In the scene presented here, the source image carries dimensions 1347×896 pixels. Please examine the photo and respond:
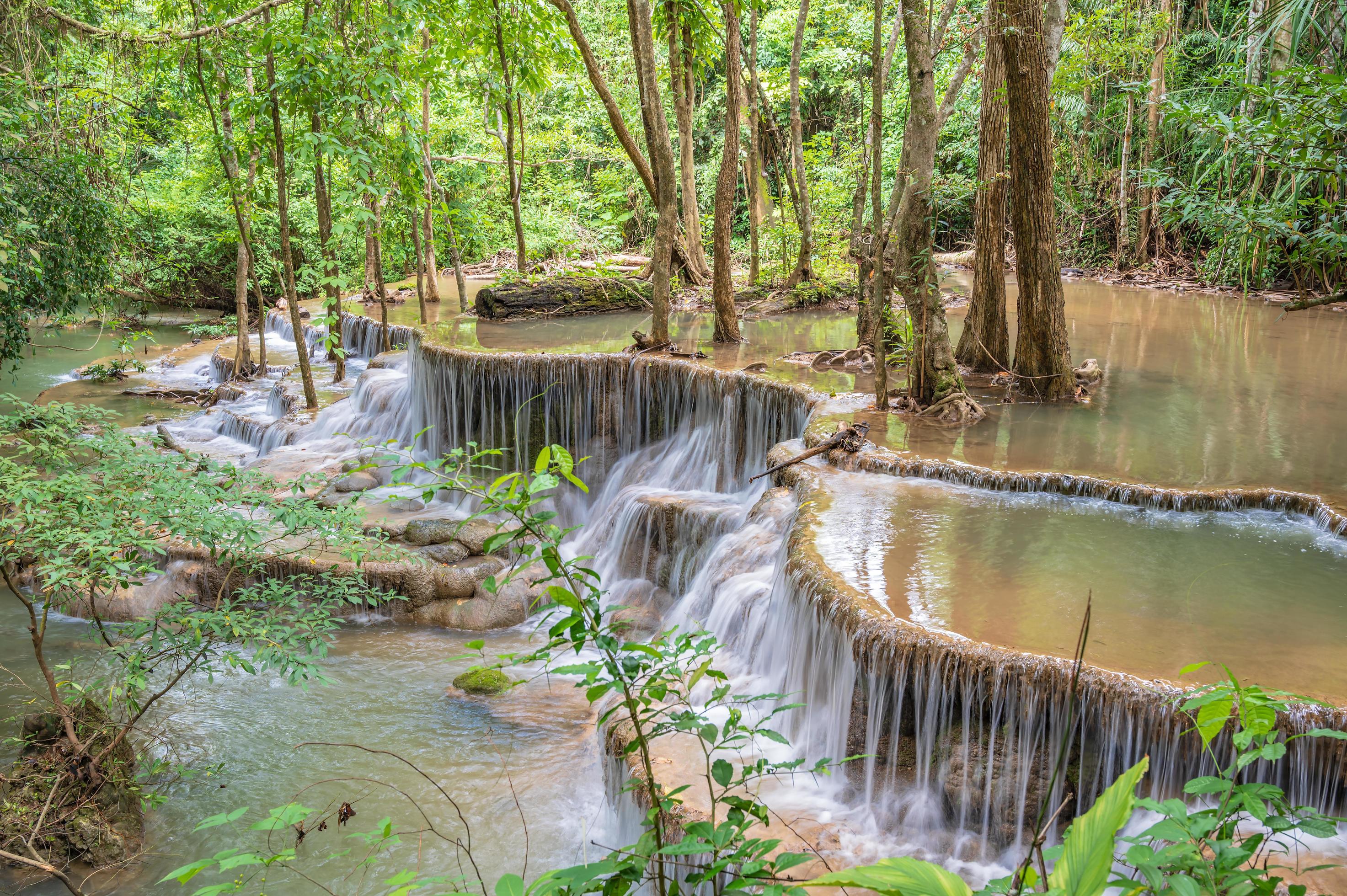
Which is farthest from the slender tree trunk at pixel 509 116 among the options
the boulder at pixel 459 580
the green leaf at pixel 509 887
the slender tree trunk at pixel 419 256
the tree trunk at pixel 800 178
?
the green leaf at pixel 509 887

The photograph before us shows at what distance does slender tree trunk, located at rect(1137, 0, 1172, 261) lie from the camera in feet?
58.1

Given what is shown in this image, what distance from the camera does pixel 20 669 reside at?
695 cm

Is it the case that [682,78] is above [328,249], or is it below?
above

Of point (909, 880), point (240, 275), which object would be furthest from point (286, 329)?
point (909, 880)

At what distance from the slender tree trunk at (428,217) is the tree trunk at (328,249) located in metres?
1.89

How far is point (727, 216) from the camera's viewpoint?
11156mm

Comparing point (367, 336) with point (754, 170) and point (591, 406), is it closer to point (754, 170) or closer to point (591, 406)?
point (591, 406)

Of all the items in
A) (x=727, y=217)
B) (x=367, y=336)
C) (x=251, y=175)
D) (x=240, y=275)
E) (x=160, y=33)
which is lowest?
(x=367, y=336)

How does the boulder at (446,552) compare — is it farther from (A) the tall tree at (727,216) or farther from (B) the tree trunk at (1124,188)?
(B) the tree trunk at (1124,188)

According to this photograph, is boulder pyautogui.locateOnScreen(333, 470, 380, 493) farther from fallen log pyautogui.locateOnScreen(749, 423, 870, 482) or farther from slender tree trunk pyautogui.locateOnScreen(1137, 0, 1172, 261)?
slender tree trunk pyautogui.locateOnScreen(1137, 0, 1172, 261)

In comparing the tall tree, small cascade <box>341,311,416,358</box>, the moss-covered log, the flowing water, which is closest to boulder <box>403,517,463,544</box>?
the flowing water

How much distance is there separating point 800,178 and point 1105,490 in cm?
868

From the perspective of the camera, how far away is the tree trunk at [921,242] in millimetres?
7375

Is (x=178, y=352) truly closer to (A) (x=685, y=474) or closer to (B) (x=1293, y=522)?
(A) (x=685, y=474)
